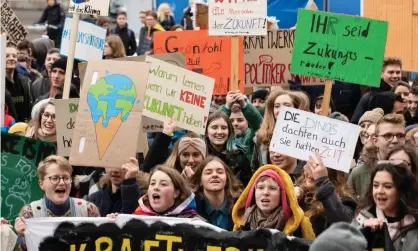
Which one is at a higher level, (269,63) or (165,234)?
(269,63)

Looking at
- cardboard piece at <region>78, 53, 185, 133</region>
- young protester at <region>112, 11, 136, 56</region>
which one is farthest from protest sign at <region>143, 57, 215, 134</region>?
young protester at <region>112, 11, 136, 56</region>

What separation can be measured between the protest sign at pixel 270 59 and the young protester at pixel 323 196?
3713 millimetres

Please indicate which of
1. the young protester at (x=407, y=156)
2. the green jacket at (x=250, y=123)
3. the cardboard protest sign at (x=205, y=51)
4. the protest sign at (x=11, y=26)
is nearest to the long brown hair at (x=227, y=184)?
the young protester at (x=407, y=156)

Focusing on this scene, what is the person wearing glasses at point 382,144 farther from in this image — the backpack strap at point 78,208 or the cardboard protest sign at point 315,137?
the backpack strap at point 78,208

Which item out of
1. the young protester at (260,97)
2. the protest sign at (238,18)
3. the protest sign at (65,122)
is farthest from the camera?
the young protester at (260,97)

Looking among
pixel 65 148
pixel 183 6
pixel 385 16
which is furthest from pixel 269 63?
pixel 183 6

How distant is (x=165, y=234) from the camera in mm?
8594

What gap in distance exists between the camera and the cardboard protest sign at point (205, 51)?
13.0 metres

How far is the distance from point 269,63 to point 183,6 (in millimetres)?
9481

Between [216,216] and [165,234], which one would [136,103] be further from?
[165,234]

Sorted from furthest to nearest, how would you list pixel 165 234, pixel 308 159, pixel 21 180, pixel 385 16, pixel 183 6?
pixel 183 6 < pixel 385 16 < pixel 21 180 < pixel 308 159 < pixel 165 234

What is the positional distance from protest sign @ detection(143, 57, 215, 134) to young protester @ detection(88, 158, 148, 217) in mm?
939

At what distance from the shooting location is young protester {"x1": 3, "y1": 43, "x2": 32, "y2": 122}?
14891mm

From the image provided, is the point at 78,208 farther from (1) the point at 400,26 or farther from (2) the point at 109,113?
(1) the point at 400,26
